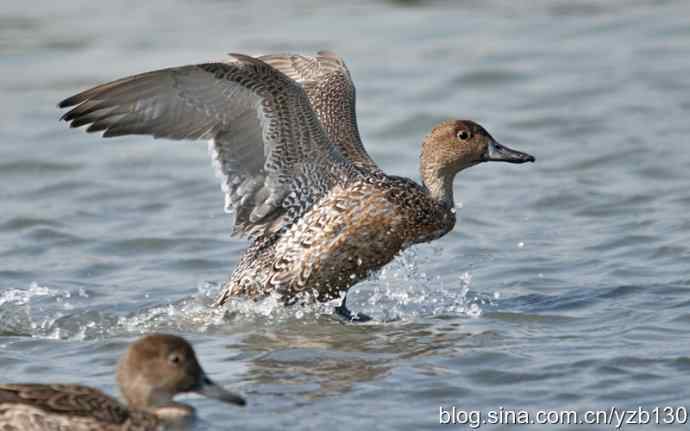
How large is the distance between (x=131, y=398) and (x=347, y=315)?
2.47 metres

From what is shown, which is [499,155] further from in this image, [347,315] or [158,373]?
[158,373]

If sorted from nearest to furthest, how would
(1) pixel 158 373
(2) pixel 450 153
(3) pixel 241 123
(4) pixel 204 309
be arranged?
(1) pixel 158 373 → (3) pixel 241 123 → (4) pixel 204 309 → (2) pixel 450 153

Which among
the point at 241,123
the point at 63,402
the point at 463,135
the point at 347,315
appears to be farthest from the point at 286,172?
the point at 63,402

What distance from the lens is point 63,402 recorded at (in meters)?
5.32

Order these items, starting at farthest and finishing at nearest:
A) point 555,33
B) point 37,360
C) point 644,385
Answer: point 555,33, point 37,360, point 644,385

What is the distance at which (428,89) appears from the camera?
13.4 m

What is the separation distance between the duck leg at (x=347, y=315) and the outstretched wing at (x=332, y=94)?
83 centimetres

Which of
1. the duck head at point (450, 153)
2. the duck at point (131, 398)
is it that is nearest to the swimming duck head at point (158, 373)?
the duck at point (131, 398)

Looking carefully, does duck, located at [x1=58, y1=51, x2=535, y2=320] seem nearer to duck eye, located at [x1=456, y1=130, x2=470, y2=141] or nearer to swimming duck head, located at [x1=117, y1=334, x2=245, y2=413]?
duck eye, located at [x1=456, y1=130, x2=470, y2=141]

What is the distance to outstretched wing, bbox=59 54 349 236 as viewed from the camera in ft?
24.4

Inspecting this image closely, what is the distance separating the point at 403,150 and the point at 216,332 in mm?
4587

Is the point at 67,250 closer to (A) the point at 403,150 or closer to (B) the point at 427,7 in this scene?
(A) the point at 403,150

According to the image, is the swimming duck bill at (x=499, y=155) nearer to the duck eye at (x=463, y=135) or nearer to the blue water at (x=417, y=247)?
the duck eye at (x=463, y=135)

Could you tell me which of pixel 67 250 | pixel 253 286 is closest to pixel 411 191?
pixel 253 286
